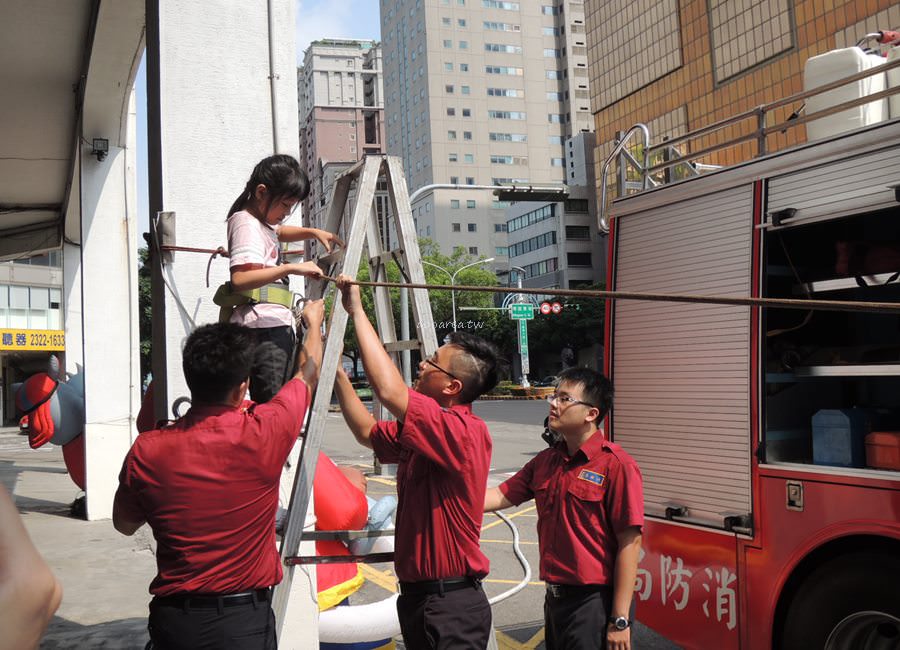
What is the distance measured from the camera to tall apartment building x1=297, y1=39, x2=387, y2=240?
128m

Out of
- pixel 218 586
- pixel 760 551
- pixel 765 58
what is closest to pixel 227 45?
pixel 218 586

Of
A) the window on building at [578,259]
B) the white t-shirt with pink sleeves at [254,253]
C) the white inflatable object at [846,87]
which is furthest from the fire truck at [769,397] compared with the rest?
the window on building at [578,259]

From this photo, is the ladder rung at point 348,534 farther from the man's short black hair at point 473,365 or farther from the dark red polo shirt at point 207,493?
the man's short black hair at point 473,365

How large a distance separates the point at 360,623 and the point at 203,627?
2105mm

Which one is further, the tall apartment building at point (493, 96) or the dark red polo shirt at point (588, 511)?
the tall apartment building at point (493, 96)

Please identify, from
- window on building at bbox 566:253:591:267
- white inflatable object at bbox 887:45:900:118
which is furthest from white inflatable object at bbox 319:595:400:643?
window on building at bbox 566:253:591:267

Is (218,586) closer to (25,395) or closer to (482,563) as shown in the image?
(482,563)

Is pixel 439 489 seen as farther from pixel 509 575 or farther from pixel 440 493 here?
pixel 509 575

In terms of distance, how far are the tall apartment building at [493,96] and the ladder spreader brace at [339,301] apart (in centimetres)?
9470

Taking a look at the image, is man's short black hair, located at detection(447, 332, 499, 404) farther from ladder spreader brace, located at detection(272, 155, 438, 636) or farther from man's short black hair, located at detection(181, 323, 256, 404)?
man's short black hair, located at detection(181, 323, 256, 404)

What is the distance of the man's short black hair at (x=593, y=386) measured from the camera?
361 centimetres

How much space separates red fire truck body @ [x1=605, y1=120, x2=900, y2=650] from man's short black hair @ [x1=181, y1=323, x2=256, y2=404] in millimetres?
2564

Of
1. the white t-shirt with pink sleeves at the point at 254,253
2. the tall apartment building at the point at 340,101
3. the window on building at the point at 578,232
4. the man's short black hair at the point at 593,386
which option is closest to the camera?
the white t-shirt with pink sleeves at the point at 254,253

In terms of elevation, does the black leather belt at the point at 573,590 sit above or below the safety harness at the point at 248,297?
below
